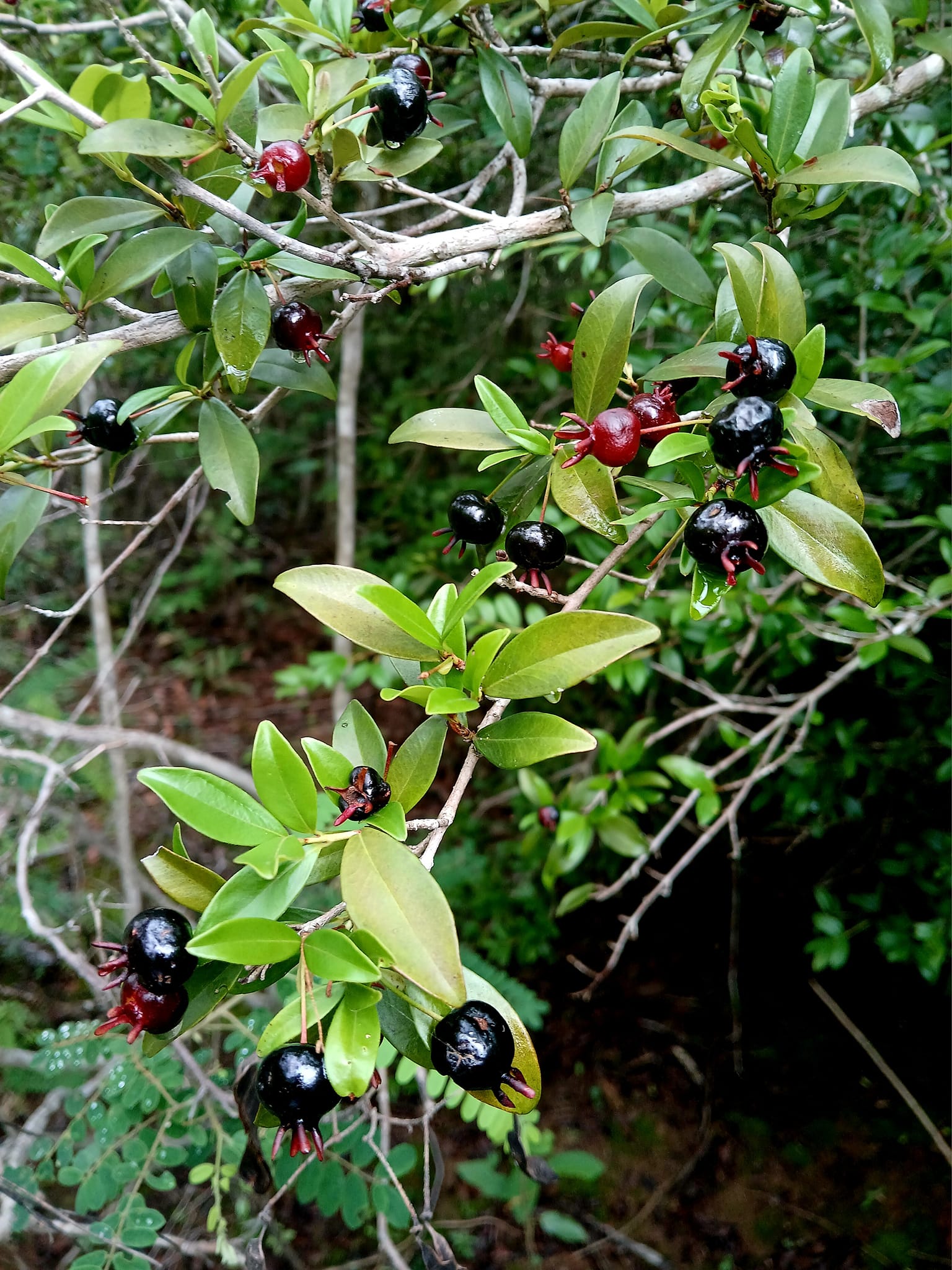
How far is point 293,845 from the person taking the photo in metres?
0.68

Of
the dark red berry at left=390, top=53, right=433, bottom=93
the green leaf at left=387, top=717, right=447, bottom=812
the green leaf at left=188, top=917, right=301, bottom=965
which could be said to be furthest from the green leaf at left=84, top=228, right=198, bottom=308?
the green leaf at left=188, top=917, right=301, bottom=965

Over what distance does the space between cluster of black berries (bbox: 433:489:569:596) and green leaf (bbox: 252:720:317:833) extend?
0.89ft

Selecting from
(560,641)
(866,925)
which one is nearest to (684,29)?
(560,641)

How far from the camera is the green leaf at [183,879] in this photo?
734mm

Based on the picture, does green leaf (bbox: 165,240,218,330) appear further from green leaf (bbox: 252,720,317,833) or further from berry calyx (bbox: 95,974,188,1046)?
berry calyx (bbox: 95,974,188,1046)

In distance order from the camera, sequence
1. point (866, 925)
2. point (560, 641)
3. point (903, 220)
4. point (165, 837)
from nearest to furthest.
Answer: point (560, 641) < point (903, 220) < point (866, 925) < point (165, 837)

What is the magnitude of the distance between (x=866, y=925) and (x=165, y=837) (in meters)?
2.83

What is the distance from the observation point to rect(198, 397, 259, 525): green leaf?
1029 mm

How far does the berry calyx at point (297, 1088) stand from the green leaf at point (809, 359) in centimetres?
73

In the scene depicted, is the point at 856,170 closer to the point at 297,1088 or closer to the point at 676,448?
the point at 676,448

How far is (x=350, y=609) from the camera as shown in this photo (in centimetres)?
78

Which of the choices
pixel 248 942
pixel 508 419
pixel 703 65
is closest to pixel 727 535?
pixel 508 419

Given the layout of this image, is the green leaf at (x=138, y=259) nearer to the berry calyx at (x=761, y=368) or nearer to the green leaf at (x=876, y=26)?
the berry calyx at (x=761, y=368)

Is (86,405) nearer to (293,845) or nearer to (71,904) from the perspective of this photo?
(71,904)
